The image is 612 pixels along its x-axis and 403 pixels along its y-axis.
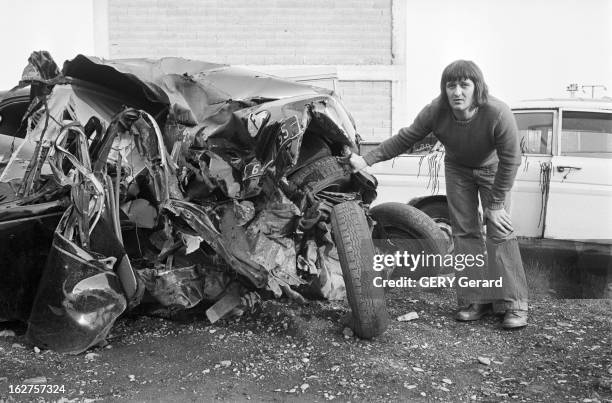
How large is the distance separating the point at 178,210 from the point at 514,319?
82.8 inches

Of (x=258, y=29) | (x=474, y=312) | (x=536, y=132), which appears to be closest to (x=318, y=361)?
(x=474, y=312)

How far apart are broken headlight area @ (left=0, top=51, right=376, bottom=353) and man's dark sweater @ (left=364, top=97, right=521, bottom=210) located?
15.6 inches

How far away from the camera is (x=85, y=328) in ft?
8.96

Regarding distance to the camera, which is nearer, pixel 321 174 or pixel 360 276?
pixel 360 276

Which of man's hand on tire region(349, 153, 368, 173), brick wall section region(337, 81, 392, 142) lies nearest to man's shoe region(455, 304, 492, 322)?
man's hand on tire region(349, 153, 368, 173)

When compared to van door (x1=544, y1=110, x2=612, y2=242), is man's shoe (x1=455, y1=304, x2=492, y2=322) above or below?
below

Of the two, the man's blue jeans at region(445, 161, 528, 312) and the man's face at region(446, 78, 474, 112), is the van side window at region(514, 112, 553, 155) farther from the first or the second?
the man's face at region(446, 78, 474, 112)

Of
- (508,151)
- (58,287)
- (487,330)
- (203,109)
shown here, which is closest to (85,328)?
A: (58,287)

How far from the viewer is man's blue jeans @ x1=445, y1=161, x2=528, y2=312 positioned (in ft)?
11.1

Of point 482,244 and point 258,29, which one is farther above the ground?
A: point 258,29

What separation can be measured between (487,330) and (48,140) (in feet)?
9.67

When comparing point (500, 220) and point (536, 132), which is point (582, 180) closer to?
point (536, 132)

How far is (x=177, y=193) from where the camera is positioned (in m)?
3.03

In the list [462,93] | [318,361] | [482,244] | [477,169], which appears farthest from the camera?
[482,244]
